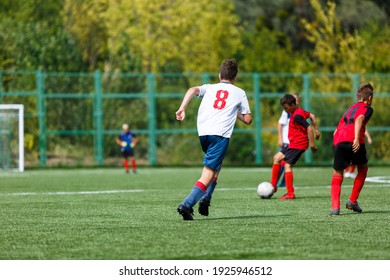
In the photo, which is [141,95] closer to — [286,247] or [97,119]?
[97,119]

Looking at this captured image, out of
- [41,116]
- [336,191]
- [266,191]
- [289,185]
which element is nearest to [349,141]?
[336,191]

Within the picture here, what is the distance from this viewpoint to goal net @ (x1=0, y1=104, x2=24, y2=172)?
31.5m

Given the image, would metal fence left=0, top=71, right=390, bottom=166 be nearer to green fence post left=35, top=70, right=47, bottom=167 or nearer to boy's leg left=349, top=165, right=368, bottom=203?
green fence post left=35, top=70, right=47, bottom=167

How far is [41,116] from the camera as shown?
34781mm

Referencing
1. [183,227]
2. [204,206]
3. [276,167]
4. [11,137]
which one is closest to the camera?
[183,227]

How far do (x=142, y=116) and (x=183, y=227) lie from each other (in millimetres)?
25021

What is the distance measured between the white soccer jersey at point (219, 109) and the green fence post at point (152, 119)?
2346cm

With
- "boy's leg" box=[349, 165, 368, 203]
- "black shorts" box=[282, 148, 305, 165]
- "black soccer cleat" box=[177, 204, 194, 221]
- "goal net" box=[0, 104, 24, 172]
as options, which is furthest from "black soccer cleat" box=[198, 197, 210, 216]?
"goal net" box=[0, 104, 24, 172]

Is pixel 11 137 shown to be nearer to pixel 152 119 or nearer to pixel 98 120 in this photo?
pixel 98 120

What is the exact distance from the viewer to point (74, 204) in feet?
50.9

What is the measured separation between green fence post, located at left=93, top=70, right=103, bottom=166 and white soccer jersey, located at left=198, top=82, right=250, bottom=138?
2338 cm

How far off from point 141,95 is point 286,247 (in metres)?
27.0

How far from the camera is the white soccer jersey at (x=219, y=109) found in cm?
1212

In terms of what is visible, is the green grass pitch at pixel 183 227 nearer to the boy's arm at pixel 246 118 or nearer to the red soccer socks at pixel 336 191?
the red soccer socks at pixel 336 191
